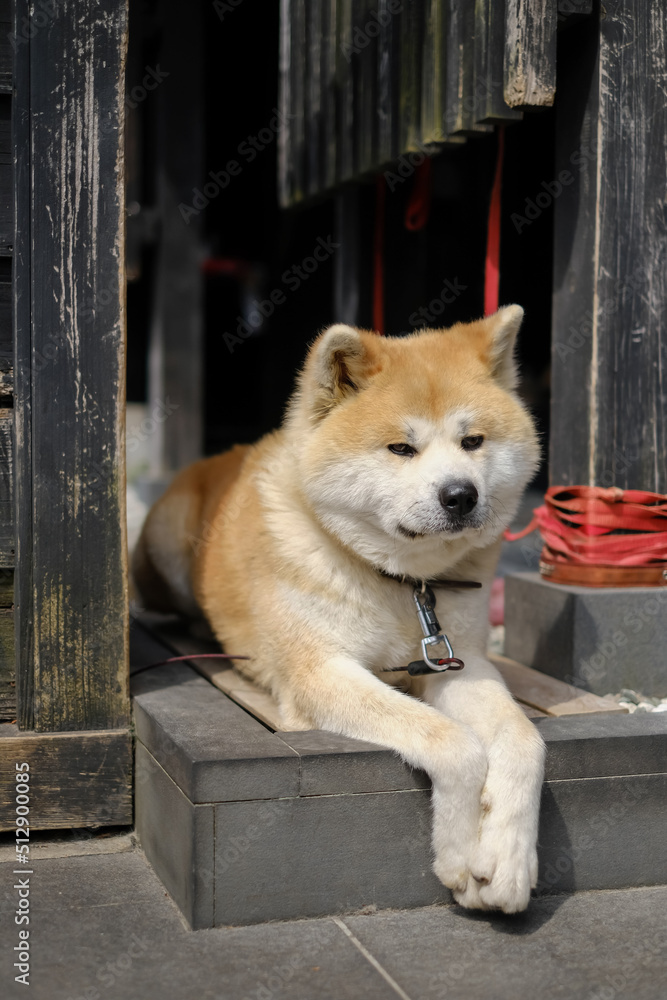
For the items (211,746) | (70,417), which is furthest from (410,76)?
(211,746)

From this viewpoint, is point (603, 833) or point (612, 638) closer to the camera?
point (603, 833)

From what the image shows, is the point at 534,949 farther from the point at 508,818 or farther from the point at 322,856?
the point at 322,856

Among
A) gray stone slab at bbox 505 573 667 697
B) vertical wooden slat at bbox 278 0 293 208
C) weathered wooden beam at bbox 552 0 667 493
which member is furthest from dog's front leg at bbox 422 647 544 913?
vertical wooden slat at bbox 278 0 293 208

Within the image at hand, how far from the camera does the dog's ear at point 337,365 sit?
234cm

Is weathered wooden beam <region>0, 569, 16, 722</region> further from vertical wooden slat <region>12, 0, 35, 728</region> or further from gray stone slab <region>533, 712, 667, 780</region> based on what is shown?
gray stone slab <region>533, 712, 667, 780</region>

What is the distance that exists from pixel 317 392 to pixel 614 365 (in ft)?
3.58

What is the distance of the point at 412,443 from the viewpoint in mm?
2289

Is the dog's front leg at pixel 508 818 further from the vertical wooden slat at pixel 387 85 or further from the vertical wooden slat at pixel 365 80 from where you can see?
the vertical wooden slat at pixel 365 80

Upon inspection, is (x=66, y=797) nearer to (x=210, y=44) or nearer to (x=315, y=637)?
(x=315, y=637)

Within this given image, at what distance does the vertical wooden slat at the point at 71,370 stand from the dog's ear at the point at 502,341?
0.96m

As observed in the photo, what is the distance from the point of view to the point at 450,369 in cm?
242

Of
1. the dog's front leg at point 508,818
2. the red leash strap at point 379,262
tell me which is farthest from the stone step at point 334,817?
the red leash strap at point 379,262

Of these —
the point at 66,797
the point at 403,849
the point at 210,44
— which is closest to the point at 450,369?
the point at 403,849

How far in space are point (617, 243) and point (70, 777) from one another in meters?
2.25
